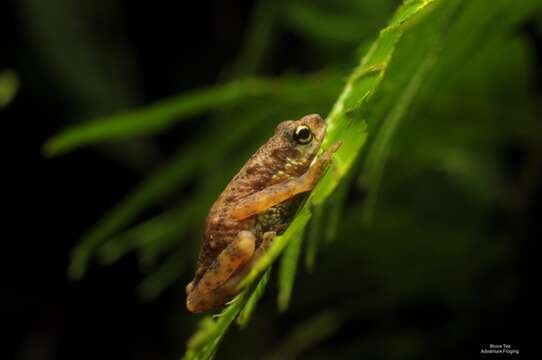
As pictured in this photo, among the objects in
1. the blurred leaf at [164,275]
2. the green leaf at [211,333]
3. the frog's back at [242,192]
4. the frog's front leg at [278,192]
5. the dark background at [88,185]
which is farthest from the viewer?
the dark background at [88,185]

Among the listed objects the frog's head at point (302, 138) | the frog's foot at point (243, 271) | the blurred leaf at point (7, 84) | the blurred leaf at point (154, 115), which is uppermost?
the blurred leaf at point (7, 84)

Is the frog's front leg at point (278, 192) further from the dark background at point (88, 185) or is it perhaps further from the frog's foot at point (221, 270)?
the dark background at point (88, 185)

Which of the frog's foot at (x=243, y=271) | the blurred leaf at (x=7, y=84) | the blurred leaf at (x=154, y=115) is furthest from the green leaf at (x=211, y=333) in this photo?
the blurred leaf at (x=7, y=84)

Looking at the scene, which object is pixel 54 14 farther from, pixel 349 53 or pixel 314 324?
pixel 314 324

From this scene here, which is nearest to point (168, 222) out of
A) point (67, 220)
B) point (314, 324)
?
point (314, 324)

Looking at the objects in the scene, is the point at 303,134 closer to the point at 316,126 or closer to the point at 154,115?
the point at 316,126

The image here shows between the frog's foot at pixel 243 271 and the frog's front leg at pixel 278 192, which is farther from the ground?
the frog's front leg at pixel 278 192
